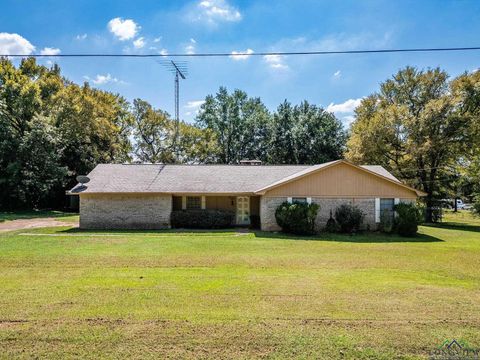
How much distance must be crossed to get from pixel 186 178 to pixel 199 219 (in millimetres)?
3225

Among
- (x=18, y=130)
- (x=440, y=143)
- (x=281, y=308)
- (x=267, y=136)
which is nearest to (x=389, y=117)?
(x=440, y=143)

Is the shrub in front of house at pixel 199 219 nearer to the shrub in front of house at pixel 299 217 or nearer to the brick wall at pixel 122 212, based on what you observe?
the brick wall at pixel 122 212

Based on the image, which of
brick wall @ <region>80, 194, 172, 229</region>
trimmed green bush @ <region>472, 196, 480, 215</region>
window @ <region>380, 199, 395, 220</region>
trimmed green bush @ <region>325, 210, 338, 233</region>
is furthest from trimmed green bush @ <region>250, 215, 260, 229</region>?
trimmed green bush @ <region>472, 196, 480, 215</region>

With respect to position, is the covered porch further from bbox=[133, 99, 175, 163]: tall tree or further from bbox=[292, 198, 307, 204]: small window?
bbox=[133, 99, 175, 163]: tall tree

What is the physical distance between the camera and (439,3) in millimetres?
10758

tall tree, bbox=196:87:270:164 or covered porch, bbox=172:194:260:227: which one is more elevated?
tall tree, bbox=196:87:270:164

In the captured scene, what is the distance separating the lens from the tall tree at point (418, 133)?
2612 centimetres

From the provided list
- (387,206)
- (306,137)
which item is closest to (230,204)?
(387,206)

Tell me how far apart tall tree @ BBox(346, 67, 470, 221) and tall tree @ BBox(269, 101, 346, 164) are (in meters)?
7.29

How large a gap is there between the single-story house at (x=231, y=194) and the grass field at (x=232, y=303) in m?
6.34

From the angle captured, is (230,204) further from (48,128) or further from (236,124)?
(236,124)

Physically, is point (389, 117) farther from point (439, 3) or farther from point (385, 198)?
point (439, 3)

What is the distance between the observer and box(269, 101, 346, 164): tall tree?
4031 cm

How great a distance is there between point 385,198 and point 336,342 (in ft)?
51.2
